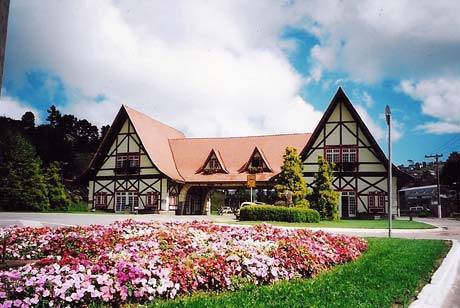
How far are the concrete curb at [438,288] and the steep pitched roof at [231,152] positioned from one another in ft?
94.2

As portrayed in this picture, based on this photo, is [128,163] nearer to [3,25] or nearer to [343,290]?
[343,290]

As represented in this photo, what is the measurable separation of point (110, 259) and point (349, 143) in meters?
31.8

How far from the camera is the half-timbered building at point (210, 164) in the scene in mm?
34969

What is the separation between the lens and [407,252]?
10922mm

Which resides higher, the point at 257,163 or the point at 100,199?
the point at 257,163

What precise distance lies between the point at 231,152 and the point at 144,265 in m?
36.5

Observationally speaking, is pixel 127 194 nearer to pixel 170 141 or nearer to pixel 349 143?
pixel 170 141

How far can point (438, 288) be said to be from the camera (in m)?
6.55

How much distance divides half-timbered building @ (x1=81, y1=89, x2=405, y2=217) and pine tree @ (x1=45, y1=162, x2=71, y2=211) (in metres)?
3.20

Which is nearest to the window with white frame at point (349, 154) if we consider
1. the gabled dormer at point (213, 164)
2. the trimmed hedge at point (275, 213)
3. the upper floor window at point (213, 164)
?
the trimmed hedge at point (275, 213)

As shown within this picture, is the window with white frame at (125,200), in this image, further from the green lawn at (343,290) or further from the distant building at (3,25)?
the distant building at (3,25)

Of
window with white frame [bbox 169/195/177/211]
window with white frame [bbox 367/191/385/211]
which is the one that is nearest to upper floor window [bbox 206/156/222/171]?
window with white frame [bbox 169/195/177/211]

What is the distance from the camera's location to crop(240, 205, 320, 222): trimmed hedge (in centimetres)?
2492

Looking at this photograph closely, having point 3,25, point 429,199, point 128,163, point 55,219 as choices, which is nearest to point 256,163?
point 128,163
